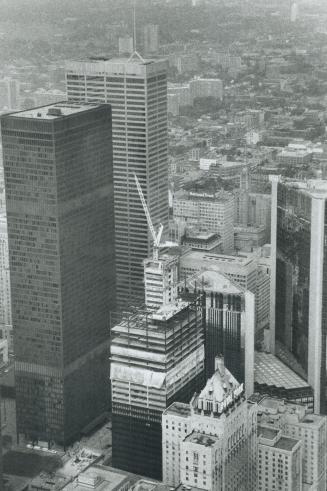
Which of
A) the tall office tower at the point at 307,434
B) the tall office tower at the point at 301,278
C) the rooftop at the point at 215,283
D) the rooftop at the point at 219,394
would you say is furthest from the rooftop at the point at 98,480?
the tall office tower at the point at 301,278

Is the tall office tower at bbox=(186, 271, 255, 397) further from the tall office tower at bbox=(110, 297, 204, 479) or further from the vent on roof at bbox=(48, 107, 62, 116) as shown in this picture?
the vent on roof at bbox=(48, 107, 62, 116)

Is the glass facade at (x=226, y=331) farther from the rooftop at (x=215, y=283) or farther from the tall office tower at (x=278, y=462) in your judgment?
the tall office tower at (x=278, y=462)

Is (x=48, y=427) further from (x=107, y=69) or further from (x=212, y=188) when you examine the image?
(x=212, y=188)

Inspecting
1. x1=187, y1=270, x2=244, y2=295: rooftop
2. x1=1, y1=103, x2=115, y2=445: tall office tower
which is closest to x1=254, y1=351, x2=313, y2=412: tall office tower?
x1=187, y1=270, x2=244, y2=295: rooftop

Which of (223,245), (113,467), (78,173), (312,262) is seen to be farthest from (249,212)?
(113,467)

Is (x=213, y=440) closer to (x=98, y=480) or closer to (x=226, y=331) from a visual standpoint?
(x=98, y=480)

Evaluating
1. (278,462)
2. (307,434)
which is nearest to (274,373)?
(307,434)
